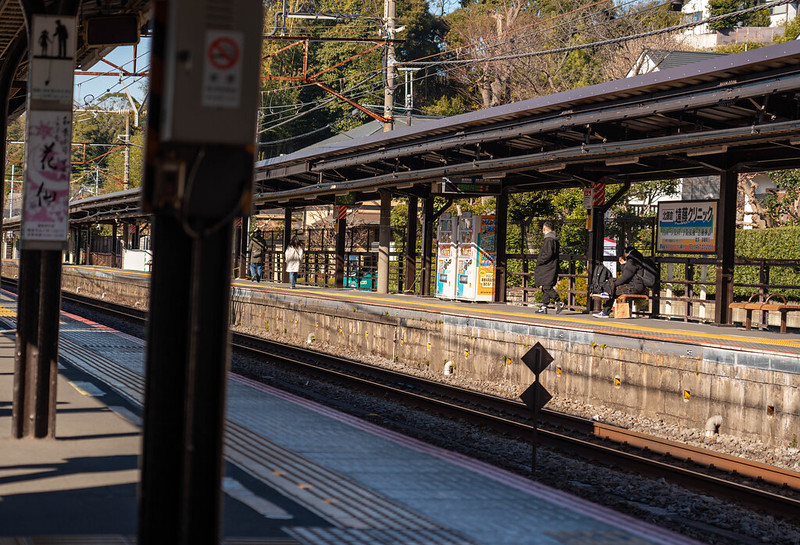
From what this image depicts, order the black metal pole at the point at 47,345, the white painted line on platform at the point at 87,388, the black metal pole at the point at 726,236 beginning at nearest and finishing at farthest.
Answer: the black metal pole at the point at 47,345
the white painted line on platform at the point at 87,388
the black metal pole at the point at 726,236

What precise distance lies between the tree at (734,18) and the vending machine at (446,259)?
154 feet

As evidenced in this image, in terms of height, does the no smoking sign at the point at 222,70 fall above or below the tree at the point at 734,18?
below

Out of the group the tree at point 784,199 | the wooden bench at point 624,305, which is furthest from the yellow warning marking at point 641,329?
the tree at point 784,199

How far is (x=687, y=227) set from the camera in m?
18.0

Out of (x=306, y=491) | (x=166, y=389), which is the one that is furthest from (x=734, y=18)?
(x=166, y=389)

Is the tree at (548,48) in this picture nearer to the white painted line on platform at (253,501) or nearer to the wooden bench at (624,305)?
the wooden bench at (624,305)

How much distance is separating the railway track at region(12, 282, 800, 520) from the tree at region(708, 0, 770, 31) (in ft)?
185

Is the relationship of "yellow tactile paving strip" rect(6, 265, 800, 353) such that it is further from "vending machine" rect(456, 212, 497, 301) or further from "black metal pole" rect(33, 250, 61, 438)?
"black metal pole" rect(33, 250, 61, 438)

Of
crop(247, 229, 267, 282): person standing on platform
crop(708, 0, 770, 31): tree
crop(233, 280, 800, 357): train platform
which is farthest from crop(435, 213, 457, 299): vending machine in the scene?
crop(708, 0, 770, 31): tree

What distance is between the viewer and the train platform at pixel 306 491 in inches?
217

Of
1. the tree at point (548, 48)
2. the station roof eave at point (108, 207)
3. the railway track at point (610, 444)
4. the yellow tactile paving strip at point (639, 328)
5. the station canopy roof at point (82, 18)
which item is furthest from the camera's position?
the tree at point (548, 48)

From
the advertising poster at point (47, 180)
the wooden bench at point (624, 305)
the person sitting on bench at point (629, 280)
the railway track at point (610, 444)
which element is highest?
the advertising poster at point (47, 180)

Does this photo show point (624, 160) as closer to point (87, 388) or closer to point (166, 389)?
point (87, 388)

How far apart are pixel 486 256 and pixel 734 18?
169 feet
